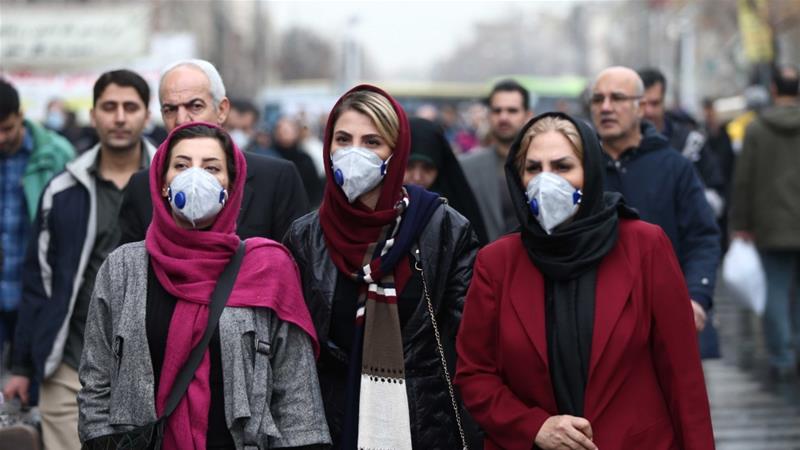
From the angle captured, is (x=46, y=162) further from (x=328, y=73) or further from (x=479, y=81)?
(x=479, y=81)

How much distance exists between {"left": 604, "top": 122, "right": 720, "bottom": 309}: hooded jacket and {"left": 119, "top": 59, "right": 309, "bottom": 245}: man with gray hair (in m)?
1.79

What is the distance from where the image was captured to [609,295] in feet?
15.1

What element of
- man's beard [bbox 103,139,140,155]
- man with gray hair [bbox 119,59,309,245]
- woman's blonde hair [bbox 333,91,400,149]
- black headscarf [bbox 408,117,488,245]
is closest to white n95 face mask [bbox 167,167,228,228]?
woman's blonde hair [bbox 333,91,400,149]

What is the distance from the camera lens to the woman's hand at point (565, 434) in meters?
4.50

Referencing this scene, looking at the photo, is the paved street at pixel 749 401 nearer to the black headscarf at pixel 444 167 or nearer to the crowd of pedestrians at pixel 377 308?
the black headscarf at pixel 444 167

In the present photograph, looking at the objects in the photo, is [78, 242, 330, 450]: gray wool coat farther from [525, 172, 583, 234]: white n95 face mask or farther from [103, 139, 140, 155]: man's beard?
[103, 139, 140, 155]: man's beard

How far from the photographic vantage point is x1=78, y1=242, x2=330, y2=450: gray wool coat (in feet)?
15.3

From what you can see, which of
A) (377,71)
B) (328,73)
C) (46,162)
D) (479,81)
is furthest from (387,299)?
(377,71)

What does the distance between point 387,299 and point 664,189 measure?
8.41 feet

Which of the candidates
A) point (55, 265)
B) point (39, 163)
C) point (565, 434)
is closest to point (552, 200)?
point (565, 434)

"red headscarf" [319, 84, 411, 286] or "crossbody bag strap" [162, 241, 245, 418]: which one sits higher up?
"red headscarf" [319, 84, 411, 286]

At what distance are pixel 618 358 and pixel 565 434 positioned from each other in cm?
28

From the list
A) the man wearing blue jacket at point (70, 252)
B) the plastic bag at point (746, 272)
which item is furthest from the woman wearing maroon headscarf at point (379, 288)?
the plastic bag at point (746, 272)

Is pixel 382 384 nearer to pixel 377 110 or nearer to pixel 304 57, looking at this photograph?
pixel 377 110
